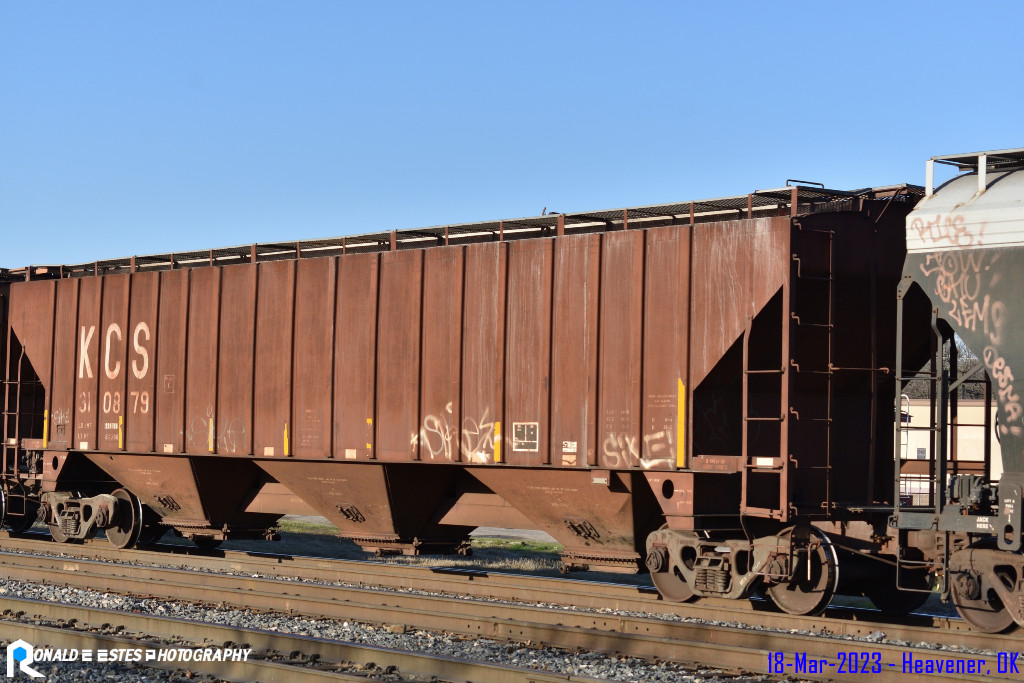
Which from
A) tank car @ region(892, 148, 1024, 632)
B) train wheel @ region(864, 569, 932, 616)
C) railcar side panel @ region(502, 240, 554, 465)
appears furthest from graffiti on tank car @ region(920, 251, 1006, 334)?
Result: railcar side panel @ region(502, 240, 554, 465)

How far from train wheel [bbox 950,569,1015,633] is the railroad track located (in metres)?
0.21

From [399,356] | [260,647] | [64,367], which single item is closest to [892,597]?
[399,356]

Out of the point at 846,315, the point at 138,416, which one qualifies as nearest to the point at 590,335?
the point at 846,315

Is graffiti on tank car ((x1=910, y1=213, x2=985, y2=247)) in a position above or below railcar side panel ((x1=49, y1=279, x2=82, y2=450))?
above

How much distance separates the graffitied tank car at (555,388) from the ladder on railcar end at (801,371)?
0.03m

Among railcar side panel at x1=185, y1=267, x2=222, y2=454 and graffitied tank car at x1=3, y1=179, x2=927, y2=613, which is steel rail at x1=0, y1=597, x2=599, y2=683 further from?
railcar side panel at x1=185, y1=267, x2=222, y2=454

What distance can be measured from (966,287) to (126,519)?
557 inches

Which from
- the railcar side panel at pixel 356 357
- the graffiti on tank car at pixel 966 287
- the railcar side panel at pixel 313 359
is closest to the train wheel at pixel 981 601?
the graffiti on tank car at pixel 966 287

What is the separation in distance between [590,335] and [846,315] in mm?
2966

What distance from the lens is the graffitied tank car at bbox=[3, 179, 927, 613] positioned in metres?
12.3

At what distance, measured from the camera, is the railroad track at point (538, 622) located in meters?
10.1

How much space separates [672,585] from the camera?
12.9 metres

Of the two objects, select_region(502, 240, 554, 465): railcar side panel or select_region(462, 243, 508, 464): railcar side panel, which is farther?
select_region(462, 243, 508, 464): railcar side panel

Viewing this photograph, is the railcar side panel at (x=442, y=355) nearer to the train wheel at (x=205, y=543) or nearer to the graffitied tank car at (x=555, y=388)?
the graffitied tank car at (x=555, y=388)
